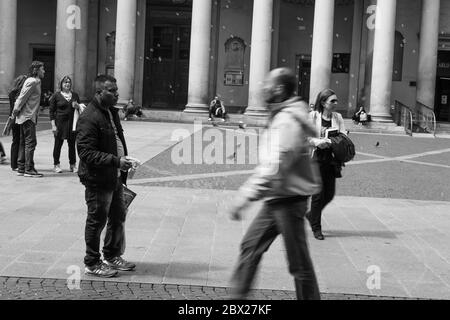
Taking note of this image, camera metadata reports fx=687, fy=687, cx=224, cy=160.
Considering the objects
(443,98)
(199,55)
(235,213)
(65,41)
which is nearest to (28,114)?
(235,213)

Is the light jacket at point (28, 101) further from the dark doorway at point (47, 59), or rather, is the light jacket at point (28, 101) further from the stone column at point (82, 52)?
the dark doorway at point (47, 59)

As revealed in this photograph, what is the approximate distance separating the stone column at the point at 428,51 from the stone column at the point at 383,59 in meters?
2.70

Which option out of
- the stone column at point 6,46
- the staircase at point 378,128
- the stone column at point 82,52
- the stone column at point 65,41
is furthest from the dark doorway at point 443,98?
the stone column at point 6,46

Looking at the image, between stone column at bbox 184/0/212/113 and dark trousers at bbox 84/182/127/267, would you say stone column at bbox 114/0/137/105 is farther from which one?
dark trousers at bbox 84/182/127/267

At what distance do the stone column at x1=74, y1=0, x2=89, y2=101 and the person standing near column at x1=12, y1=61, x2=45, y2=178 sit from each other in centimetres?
1764

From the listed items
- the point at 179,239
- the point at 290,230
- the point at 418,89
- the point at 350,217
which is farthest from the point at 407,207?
the point at 418,89

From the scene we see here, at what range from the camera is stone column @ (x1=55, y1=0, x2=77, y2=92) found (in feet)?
90.1

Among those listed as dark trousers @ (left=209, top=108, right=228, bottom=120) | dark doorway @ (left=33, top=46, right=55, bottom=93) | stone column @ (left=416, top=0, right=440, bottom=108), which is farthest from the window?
dark doorway @ (left=33, top=46, right=55, bottom=93)

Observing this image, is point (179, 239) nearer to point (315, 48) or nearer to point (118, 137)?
point (118, 137)

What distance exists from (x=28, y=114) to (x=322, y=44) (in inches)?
655

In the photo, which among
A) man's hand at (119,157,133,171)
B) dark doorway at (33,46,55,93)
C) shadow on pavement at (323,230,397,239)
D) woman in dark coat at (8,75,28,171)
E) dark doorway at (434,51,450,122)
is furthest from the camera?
dark doorway at (33,46,55,93)

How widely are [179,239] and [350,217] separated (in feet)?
9.30

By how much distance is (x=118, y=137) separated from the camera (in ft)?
20.1

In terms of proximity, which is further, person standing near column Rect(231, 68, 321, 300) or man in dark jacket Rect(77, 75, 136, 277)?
man in dark jacket Rect(77, 75, 136, 277)
